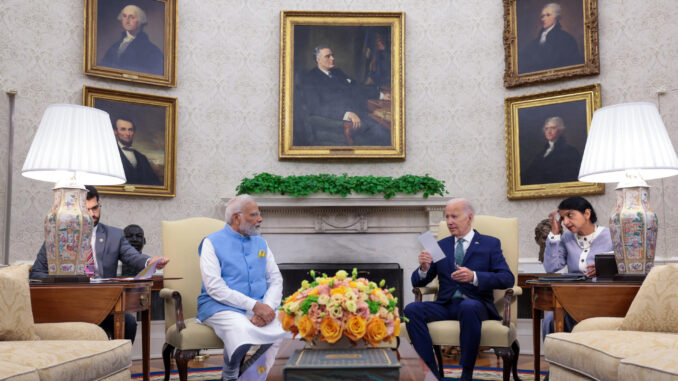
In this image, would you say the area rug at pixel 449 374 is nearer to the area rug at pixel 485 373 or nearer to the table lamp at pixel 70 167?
the area rug at pixel 485 373

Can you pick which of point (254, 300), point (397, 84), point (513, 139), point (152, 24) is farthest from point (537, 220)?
point (152, 24)

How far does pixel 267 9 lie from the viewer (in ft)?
24.4

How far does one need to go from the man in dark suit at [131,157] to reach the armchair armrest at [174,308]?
308 centimetres

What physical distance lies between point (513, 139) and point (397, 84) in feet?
5.19

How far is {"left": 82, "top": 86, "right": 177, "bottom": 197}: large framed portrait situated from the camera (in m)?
6.70

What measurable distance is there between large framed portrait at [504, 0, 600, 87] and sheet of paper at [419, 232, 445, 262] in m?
3.85

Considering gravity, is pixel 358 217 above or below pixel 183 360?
above

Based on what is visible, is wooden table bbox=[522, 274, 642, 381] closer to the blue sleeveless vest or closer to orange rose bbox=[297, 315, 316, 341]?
orange rose bbox=[297, 315, 316, 341]

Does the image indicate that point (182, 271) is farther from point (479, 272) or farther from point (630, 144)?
point (630, 144)

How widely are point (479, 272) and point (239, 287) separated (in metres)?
1.64

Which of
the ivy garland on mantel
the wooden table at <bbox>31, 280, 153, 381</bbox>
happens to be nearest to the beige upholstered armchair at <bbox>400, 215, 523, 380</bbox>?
the wooden table at <bbox>31, 280, 153, 381</bbox>

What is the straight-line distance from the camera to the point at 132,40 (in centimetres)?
689

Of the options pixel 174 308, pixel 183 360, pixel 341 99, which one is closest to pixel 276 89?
pixel 341 99

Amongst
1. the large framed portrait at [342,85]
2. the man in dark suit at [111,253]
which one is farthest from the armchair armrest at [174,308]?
the large framed portrait at [342,85]
